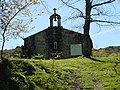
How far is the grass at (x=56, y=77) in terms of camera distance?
41.0 ft

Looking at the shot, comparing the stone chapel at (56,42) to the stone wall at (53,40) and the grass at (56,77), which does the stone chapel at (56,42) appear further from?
the grass at (56,77)

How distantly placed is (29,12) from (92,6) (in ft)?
31.2

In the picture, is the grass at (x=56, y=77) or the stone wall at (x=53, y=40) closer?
the grass at (x=56, y=77)

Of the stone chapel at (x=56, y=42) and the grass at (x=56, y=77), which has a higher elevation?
the stone chapel at (x=56, y=42)

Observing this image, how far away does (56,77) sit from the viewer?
1383cm

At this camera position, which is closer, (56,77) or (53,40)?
(56,77)

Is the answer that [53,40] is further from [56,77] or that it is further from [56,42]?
[56,77]

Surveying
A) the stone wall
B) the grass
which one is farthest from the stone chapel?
the grass

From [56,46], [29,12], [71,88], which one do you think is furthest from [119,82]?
[56,46]

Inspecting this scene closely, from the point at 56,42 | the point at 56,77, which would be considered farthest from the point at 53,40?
the point at 56,77

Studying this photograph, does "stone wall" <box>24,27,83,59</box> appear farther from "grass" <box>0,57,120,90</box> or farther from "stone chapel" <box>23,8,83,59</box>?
"grass" <box>0,57,120,90</box>

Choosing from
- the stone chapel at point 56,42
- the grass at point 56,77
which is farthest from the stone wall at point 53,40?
the grass at point 56,77

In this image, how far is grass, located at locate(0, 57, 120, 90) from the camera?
41.0 ft

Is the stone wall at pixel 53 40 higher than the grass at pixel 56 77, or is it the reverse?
the stone wall at pixel 53 40
